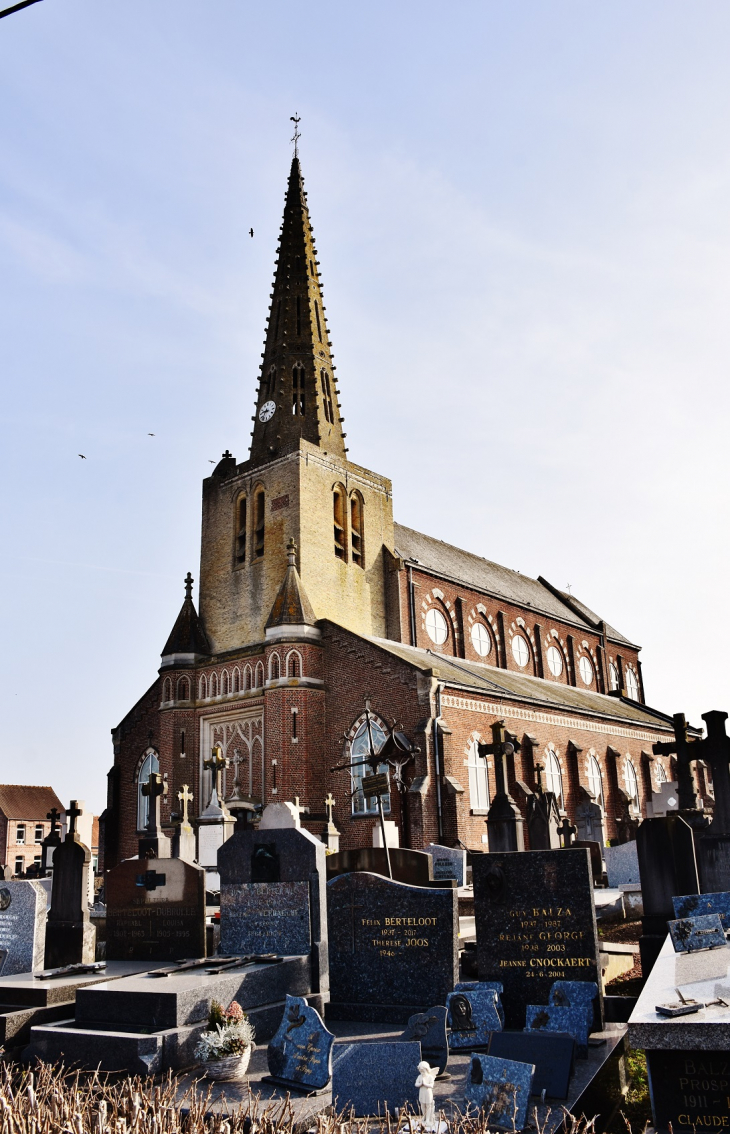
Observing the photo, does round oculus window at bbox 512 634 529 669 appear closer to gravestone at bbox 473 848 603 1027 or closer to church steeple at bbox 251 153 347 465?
church steeple at bbox 251 153 347 465

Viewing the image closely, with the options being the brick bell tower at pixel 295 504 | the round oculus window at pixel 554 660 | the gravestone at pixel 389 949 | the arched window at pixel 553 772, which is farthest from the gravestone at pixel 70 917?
the round oculus window at pixel 554 660

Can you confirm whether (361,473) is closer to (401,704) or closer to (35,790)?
(401,704)

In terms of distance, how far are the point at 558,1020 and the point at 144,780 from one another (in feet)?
83.6

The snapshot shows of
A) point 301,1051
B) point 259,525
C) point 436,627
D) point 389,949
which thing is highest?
point 259,525

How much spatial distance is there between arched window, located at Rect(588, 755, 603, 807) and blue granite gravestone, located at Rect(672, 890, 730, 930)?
23.2 meters

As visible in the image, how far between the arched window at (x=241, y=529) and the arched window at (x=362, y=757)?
8496mm

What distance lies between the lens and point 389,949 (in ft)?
29.6

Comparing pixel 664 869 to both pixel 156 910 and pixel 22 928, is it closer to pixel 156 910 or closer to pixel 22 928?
pixel 156 910

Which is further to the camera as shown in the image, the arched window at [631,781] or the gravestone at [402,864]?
the arched window at [631,781]

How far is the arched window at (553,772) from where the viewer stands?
96.8ft

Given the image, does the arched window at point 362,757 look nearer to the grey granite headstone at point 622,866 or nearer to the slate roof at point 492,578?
the grey granite headstone at point 622,866

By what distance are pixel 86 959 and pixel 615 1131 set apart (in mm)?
7856

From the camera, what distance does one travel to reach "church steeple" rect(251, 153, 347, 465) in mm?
32562

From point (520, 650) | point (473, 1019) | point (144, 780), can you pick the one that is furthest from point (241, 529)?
point (473, 1019)
